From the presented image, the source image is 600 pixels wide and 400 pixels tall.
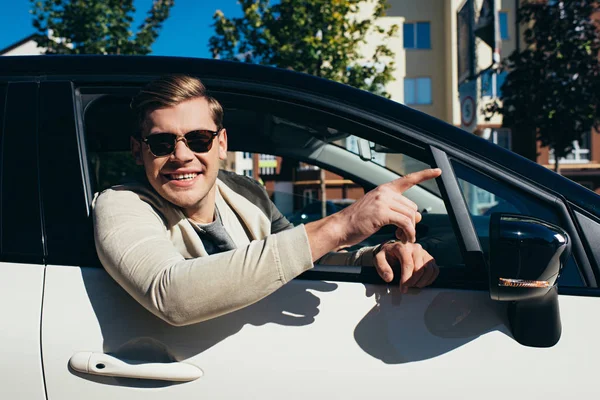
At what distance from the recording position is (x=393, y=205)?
1270mm

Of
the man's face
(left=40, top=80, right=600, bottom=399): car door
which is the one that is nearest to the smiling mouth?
the man's face

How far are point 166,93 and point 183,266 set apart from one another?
0.54 meters

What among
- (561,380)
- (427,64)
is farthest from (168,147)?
(427,64)

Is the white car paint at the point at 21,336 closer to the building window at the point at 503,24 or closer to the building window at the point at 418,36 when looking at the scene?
the building window at the point at 503,24

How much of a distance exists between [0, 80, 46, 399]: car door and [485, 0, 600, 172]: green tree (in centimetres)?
1103

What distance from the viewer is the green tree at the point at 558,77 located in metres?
10.4

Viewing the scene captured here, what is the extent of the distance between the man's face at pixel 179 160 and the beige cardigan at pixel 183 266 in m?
0.14

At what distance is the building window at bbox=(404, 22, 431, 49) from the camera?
24359 mm

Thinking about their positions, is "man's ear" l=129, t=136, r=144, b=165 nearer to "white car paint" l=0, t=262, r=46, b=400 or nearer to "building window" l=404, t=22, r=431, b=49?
"white car paint" l=0, t=262, r=46, b=400

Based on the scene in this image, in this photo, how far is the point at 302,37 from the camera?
13.0 metres

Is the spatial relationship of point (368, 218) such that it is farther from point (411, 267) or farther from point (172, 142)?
point (172, 142)

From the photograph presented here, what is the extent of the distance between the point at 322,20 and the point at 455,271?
1251cm

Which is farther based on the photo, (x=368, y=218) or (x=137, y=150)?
(x=137, y=150)

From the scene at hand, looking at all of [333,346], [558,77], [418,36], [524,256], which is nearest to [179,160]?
[333,346]
